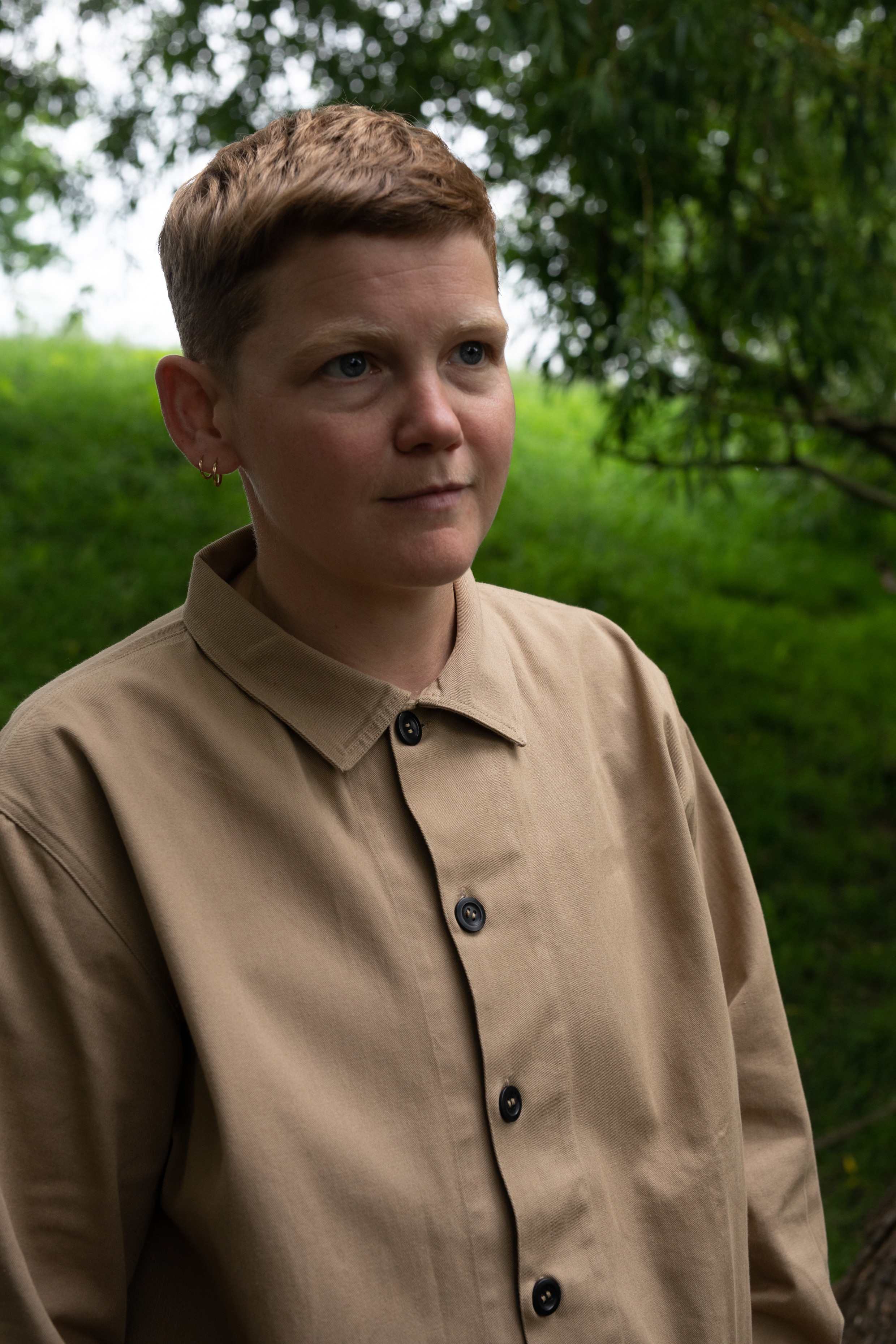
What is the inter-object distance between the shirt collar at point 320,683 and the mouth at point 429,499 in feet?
0.75

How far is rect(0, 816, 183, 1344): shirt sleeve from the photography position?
4.01 ft

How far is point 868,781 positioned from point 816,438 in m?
1.76

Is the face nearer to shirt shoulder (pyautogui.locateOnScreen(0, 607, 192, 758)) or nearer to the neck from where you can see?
the neck

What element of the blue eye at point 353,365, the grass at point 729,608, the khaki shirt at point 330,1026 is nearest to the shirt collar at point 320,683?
the khaki shirt at point 330,1026

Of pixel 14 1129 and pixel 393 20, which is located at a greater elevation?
pixel 393 20

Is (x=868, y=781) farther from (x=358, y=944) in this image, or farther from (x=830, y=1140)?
(x=358, y=944)

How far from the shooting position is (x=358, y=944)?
1.31 meters

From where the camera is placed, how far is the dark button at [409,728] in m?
1.43

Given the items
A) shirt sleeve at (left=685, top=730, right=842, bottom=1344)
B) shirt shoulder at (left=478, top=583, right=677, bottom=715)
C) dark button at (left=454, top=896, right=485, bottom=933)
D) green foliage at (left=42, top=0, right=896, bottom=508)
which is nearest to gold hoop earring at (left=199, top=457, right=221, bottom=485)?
shirt shoulder at (left=478, top=583, right=677, bottom=715)

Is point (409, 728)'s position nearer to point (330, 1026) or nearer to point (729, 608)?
point (330, 1026)

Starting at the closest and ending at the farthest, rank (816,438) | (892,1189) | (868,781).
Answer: (892,1189) < (868,781) < (816,438)

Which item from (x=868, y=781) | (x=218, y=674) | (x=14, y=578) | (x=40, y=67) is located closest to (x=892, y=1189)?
(x=218, y=674)

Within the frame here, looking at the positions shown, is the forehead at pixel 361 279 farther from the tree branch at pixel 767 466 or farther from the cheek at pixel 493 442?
the tree branch at pixel 767 466

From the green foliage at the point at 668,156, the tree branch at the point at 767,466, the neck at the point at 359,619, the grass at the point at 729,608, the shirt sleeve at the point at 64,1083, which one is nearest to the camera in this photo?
the shirt sleeve at the point at 64,1083
